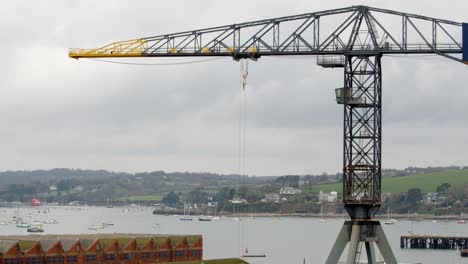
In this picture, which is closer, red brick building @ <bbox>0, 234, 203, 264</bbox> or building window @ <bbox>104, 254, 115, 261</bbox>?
red brick building @ <bbox>0, 234, 203, 264</bbox>

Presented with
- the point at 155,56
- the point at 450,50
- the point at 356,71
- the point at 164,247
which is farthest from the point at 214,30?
the point at 164,247

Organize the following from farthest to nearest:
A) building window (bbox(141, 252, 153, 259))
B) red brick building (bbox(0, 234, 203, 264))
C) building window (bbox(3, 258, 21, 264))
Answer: building window (bbox(141, 252, 153, 259)) < red brick building (bbox(0, 234, 203, 264)) < building window (bbox(3, 258, 21, 264))

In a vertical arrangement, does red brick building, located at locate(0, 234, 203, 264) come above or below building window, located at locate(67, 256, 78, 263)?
above

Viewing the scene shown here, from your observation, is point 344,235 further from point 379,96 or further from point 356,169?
point 379,96

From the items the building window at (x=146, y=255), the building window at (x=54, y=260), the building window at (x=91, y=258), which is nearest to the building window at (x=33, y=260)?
the building window at (x=54, y=260)

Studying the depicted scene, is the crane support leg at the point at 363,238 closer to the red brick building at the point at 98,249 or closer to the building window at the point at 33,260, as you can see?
the red brick building at the point at 98,249

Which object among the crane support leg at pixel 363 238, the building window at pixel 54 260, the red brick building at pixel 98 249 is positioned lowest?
the building window at pixel 54 260

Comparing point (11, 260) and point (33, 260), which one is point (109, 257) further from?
point (11, 260)

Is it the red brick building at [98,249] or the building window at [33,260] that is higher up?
the red brick building at [98,249]

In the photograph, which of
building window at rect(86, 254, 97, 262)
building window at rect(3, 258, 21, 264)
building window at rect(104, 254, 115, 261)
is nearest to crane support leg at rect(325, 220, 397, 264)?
building window at rect(3, 258, 21, 264)

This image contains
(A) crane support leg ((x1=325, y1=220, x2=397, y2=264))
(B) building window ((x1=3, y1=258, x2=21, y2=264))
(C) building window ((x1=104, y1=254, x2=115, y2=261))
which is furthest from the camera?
(C) building window ((x1=104, y1=254, x2=115, y2=261))

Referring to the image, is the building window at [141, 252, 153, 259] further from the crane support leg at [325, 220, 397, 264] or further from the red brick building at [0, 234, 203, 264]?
the crane support leg at [325, 220, 397, 264]

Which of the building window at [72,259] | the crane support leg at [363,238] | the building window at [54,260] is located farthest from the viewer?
the building window at [72,259]

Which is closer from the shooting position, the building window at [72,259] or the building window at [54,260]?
the building window at [54,260]
